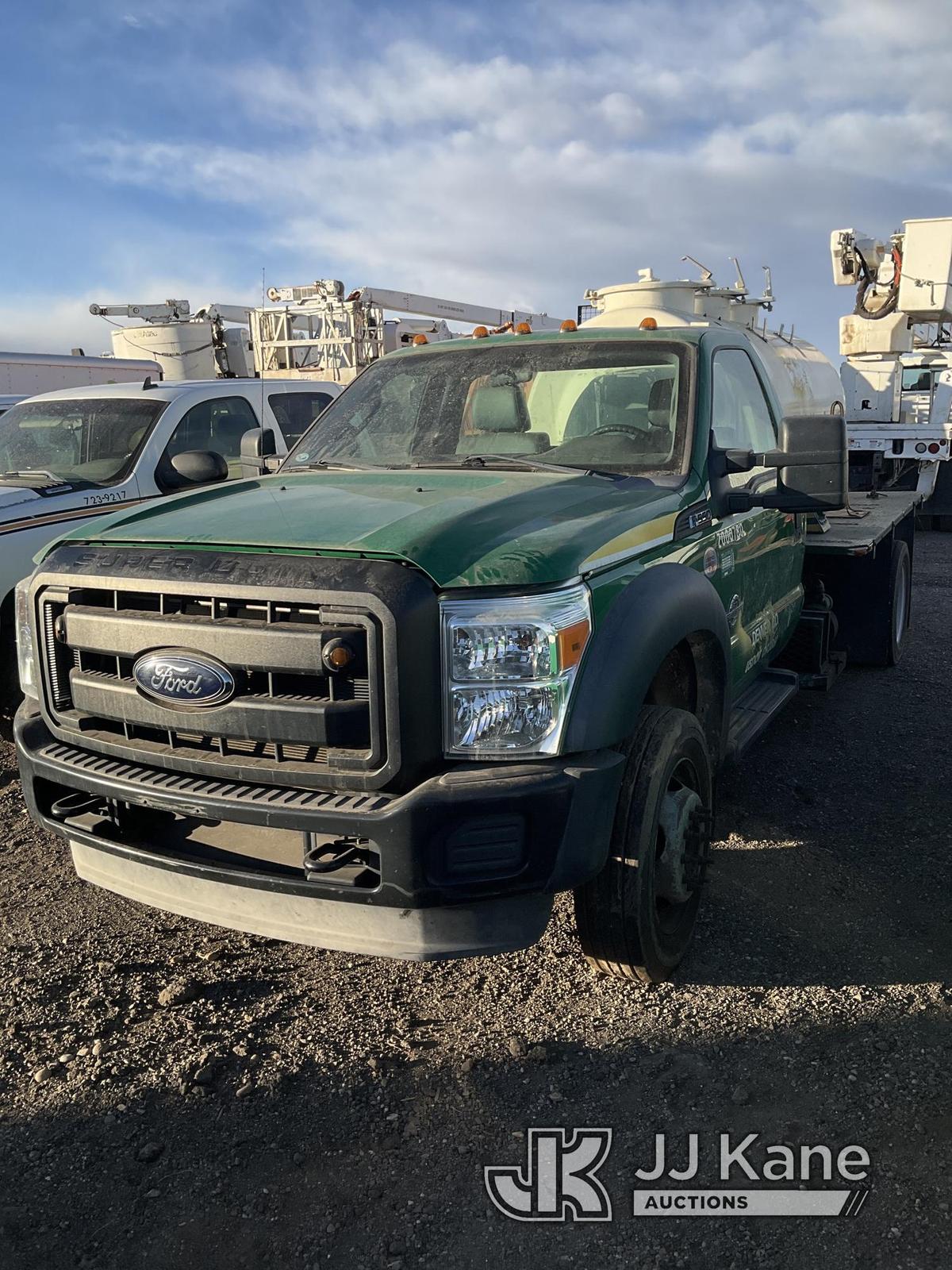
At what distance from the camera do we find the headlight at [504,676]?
2.58 m

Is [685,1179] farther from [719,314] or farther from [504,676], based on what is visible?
[719,314]

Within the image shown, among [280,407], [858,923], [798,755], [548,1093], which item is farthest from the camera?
[280,407]

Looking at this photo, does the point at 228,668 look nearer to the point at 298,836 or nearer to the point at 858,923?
the point at 298,836

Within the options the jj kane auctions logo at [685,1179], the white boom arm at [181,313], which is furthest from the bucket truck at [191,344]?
the jj kane auctions logo at [685,1179]

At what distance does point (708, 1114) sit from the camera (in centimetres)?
267

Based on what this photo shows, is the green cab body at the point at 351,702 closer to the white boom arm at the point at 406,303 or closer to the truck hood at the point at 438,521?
the truck hood at the point at 438,521

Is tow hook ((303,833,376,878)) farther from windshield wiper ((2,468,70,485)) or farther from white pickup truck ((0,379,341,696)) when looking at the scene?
windshield wiper ((2,468,70,485))

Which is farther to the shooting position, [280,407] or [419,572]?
[280,407]

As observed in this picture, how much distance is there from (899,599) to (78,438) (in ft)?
18.0

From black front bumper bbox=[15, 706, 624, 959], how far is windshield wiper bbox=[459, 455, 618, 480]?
1282 mm

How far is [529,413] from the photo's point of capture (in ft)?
13.2

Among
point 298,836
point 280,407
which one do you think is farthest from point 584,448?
point 280,407

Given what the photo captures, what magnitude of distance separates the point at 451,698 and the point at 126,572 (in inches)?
39.1

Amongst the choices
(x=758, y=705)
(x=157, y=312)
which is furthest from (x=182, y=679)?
(x=157, y=312)
